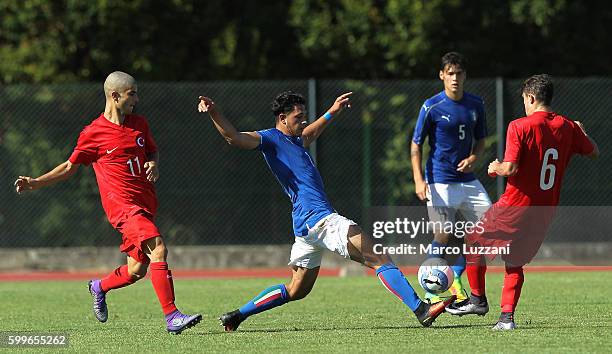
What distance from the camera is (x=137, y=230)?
395 inches

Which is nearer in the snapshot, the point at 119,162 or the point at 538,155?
the point at 538,155

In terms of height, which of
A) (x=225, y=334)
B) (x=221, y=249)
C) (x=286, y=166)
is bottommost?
(x=221, y=249)

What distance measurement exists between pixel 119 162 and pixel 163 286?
3.68 feet

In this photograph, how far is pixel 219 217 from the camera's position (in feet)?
60.8

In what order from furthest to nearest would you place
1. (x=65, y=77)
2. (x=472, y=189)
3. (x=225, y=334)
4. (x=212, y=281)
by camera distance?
1. (x=65, y=77)
2. (x=212, y=281)
3. (x=472, y=189)
4. (x=225, y=334)

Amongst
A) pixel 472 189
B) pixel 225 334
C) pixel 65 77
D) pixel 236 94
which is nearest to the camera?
pixel 225 334

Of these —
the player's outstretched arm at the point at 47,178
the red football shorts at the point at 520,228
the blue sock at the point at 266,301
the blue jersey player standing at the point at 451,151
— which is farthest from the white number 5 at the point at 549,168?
the player's outstretched arm at the point at 47,178

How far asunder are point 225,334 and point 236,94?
867 cm

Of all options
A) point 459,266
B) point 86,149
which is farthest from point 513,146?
point 86,149

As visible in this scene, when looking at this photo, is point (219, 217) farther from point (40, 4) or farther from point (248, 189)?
point (40, 4)

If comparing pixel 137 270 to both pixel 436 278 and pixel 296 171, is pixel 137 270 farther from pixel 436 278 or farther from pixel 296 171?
pixel 436 278

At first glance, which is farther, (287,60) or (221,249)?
(287,60)

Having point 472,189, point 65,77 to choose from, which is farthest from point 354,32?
point 472,189

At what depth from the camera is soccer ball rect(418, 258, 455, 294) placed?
10.4 metres
